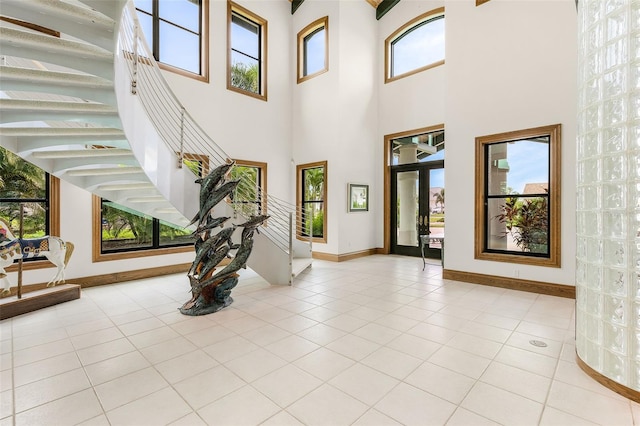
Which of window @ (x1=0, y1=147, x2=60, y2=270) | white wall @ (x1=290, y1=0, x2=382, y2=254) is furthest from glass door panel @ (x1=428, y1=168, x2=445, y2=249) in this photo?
window @ (x1=0, y1=147, x2=60, y2=270)

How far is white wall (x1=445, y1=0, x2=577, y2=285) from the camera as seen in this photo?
168 inches

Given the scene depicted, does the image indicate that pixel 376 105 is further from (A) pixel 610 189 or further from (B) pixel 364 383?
(B) pixel 364 383

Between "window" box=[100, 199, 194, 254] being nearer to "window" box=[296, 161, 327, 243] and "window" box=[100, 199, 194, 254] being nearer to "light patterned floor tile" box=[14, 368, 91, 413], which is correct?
"window" box=[296, 161, 327, 243]

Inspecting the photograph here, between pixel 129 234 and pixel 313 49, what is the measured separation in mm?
6031

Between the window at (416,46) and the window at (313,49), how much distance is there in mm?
1637

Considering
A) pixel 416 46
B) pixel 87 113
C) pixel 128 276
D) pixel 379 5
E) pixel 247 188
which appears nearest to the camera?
pixel 87 113

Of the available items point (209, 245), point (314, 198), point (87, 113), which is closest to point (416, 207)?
point (314, 198)

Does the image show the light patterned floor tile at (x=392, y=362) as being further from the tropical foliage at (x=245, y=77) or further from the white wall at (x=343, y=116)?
the tropical foliage at (x=245, y=77)

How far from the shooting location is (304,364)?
98.7 inches

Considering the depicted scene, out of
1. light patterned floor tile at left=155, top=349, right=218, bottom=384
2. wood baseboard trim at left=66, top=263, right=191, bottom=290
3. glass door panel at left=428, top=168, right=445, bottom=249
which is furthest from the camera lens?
glass door panel at left=428, top=168, right=445, bottom=249

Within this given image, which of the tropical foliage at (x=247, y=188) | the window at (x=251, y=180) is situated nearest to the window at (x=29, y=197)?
the tropical foliage at (x=247, y=188)

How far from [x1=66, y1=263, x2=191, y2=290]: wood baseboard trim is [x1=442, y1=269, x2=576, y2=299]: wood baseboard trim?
14.7 ft

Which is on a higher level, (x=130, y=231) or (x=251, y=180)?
(x=251, y=180)

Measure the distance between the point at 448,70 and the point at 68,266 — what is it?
6.88 metres
